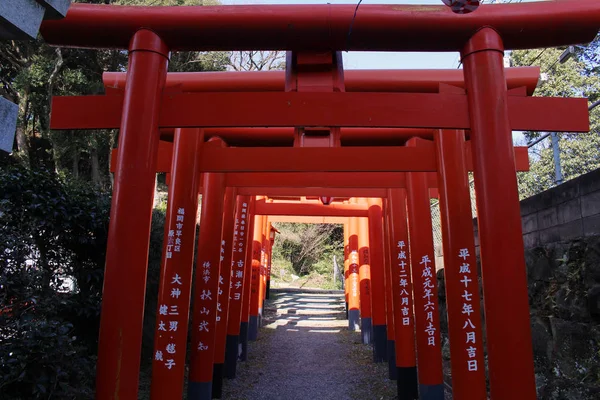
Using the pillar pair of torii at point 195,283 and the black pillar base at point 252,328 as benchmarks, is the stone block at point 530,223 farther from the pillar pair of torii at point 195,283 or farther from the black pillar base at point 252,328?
the black pillar base at point 252,328

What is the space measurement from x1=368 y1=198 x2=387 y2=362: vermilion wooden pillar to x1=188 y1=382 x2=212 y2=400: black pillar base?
438cm

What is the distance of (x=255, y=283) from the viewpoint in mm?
11984

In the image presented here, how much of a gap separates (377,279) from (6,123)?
8.04 metres

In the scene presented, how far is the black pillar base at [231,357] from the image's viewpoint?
7.91 meters

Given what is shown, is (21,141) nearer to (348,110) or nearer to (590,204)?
(348,110)

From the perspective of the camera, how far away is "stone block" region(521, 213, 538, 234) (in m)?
5.91

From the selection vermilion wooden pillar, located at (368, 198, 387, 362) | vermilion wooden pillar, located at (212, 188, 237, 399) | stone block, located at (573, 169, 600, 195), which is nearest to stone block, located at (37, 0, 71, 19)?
vermilion wooden pillar, located at (212, 188, 237, 399)

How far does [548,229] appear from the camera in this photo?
5562 millimetres

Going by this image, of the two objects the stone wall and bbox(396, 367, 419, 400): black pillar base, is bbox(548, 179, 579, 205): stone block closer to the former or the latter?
the stone wall

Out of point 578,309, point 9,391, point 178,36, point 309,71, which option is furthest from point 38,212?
point 578,309

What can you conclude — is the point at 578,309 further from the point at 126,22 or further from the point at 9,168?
the point at 9,168

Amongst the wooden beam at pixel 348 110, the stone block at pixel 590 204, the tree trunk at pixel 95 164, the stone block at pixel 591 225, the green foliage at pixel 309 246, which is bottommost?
the stone block at pixel 591 225

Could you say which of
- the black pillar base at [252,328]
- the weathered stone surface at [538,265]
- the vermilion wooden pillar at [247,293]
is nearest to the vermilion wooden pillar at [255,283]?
the black pillar base at [252,328]

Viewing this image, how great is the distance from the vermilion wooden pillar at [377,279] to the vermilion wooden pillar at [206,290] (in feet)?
A: 13.3
